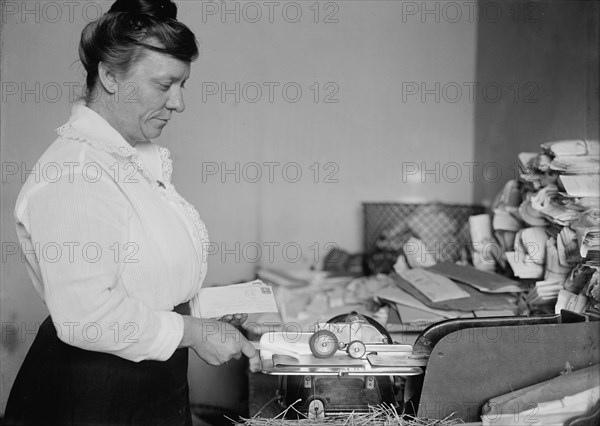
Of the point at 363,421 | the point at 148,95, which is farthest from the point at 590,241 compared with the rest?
the point at 148,95

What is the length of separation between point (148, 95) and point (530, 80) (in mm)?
1719

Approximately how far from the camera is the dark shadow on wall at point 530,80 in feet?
7.13

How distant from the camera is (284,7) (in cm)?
258

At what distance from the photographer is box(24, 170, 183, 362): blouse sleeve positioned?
3.99ft

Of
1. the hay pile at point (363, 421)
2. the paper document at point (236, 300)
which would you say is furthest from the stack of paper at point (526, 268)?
the paper document at point (236, 300)

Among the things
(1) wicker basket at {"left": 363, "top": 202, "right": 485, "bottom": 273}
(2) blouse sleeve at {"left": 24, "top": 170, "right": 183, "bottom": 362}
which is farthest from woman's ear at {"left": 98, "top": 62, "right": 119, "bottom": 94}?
(1) wicker basket at {"left": 363, "top": 202, "right": 485, "bottom": 273}

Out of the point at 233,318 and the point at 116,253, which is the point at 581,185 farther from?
the point at 116,253

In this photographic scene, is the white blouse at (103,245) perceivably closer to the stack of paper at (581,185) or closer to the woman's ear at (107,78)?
the woman's ear at (107,78)

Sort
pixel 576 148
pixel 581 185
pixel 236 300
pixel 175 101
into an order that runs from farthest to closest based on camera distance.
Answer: pixel 576 148, pixel 581 185, pixel 236 300, pixel 175 101

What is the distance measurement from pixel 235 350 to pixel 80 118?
0.59 metres

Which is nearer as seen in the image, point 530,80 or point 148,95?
point 148,95

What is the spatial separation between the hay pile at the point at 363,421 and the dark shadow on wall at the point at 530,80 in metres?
1.07

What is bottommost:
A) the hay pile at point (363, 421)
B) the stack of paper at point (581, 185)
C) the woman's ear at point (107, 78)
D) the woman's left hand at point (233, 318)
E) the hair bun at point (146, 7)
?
the hay pile at point (363, 421)

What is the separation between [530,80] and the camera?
103 inches
